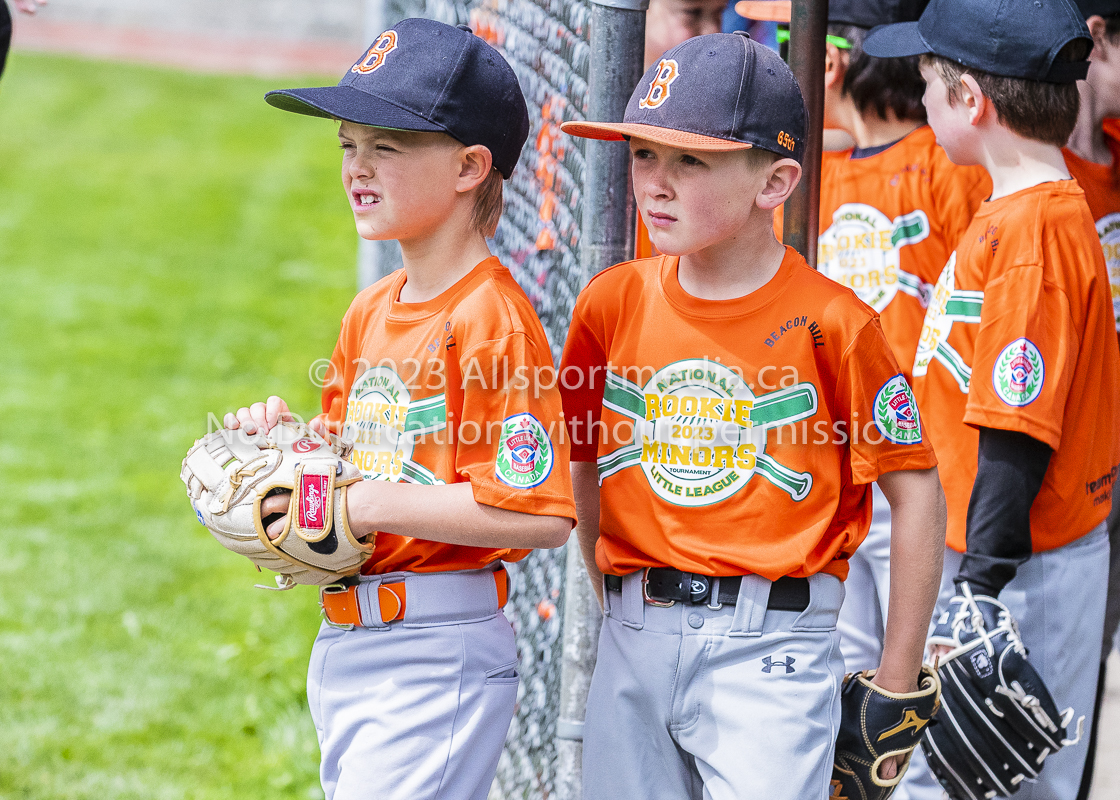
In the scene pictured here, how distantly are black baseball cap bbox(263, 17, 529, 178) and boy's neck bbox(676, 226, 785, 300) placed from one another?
448mm

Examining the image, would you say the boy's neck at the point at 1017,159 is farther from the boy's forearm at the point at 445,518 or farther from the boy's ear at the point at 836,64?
the boy's forearm at the point at 445,518

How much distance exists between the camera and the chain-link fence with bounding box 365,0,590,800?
3141 mm

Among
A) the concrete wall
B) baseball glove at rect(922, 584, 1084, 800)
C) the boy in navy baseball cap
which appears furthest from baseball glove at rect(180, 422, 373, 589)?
the concrete wall

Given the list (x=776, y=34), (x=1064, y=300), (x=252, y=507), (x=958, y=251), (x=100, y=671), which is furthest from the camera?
(x=100, y=671)

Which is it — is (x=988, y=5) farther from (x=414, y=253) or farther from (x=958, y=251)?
(x=414, y=253)

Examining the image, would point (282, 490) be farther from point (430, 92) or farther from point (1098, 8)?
point (1098, 8)

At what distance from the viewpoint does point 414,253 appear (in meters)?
2.41

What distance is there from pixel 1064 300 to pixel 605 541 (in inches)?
46.3

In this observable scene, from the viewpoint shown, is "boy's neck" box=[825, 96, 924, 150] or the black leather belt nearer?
the black leather belt

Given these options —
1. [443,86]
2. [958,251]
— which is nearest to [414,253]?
[443,86]

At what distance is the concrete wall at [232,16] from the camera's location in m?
22.0

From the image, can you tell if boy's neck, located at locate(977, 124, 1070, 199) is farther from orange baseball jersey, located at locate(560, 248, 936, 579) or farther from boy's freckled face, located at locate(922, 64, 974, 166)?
orange baseball jersey, located at locate(560, 248, 936, 579)

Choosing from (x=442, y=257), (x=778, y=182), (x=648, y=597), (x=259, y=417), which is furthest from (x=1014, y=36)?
(x=259, y=417)

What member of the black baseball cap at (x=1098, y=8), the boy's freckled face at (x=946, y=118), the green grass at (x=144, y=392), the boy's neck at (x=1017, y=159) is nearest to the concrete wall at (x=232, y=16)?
the green grass at (x=144, y=392)
